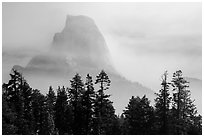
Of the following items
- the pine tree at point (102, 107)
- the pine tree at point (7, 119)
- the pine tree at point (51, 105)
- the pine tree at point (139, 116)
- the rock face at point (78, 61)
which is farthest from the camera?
the pine tree at point (51, 105)

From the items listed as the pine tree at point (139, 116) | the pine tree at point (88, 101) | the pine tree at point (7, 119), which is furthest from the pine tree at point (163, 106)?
the pine tree at point (7, 119)

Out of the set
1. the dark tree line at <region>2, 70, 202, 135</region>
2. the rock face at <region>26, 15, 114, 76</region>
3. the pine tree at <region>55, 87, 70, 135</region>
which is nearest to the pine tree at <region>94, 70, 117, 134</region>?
the dark tree line at <region>2, 70, 202, 135</region>

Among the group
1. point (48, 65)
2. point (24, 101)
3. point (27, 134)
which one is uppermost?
point (48, 65)

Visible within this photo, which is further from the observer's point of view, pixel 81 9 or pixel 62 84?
pixel 62 84

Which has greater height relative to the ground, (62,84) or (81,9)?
(81,9)

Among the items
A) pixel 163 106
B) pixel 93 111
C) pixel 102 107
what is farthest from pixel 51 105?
pixel 163 106

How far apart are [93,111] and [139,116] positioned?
1.15m

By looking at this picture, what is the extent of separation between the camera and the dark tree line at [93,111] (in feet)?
35.5

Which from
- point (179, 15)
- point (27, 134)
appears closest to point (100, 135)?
point (27, 134)

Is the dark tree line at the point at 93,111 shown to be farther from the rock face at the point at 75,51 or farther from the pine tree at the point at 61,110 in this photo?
the rock face at the point at 75,51

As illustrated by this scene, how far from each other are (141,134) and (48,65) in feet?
9.10

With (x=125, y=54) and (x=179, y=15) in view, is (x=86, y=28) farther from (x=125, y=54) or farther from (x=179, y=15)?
(x=179, y=15)

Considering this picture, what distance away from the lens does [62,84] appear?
11742 millimetres

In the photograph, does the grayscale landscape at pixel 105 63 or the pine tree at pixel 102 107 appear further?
the pine tree at pixel 102 107
